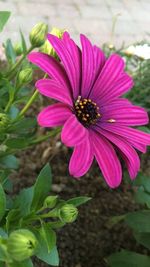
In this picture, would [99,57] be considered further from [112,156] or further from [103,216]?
[103,216]

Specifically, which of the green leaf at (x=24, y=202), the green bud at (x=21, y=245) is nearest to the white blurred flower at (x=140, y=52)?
the green leaf at (x=24, y=202)

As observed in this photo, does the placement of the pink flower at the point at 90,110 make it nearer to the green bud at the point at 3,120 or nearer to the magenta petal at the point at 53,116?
the magenta petal at the point at 53,116

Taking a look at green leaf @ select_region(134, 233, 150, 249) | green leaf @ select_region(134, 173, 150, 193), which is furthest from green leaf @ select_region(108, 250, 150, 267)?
green leaf @ select_region(134, 173, 150, 193)

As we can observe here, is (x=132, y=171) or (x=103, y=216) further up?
(x=132, y=171)

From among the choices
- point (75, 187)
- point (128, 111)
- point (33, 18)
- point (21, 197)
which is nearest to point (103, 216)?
point (75, 187)

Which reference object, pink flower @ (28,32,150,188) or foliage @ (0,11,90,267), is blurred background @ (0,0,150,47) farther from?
pink flower @ (28,32,150,188)
